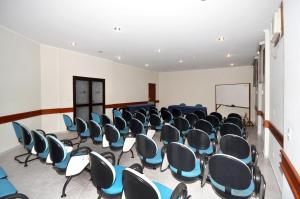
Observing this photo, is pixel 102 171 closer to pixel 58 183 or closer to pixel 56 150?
pixel 56 150

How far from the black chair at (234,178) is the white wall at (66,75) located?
18.7 ft

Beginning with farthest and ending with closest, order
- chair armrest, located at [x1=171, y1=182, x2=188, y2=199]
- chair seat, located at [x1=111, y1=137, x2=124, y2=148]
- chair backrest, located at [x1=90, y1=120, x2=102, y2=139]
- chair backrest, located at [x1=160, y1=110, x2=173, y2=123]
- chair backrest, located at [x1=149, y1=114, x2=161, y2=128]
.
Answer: chair backrest, located at [x1=160, y1=110, x2=173, y2=123], chair backrest, located at [x1=149, y1=114, x2=161, y2=128], chair backrest, located at [x1=90, y1=120, x2=102, y2=139], chair seat, located at [x1=111, y1=137, x2=124, y2=148], chair armrest, located at [x1=171, y1=182, x2=188, y2=199]

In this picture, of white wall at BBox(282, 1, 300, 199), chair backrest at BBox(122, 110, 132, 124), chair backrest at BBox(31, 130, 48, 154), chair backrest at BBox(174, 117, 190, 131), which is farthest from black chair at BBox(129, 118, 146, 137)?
white wall at BBox(282, 1, 300, 199)

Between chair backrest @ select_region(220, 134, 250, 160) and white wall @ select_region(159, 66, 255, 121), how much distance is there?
795 centimetres

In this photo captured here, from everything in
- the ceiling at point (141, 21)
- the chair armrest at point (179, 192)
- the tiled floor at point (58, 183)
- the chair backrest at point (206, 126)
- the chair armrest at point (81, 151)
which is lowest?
the tiled floor at point (58, 183)

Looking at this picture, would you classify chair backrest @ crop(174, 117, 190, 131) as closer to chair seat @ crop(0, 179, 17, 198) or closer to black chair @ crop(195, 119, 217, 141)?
black chair @ crop(195, 119, 217, 141)

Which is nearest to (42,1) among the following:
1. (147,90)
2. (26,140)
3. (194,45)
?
(26,140)

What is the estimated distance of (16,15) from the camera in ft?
11.2

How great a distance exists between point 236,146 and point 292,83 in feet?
3.94

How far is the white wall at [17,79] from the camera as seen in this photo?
4.13 metres

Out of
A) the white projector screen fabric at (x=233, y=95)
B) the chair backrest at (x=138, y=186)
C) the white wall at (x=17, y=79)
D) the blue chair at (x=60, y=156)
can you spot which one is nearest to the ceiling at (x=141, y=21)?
the white wall at (x=17, y=79)

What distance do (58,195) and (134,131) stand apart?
205cm

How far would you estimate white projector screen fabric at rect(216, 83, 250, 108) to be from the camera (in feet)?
31.0

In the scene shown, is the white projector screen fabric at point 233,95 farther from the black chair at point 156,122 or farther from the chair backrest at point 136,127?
the chair backrest at point 136,127
